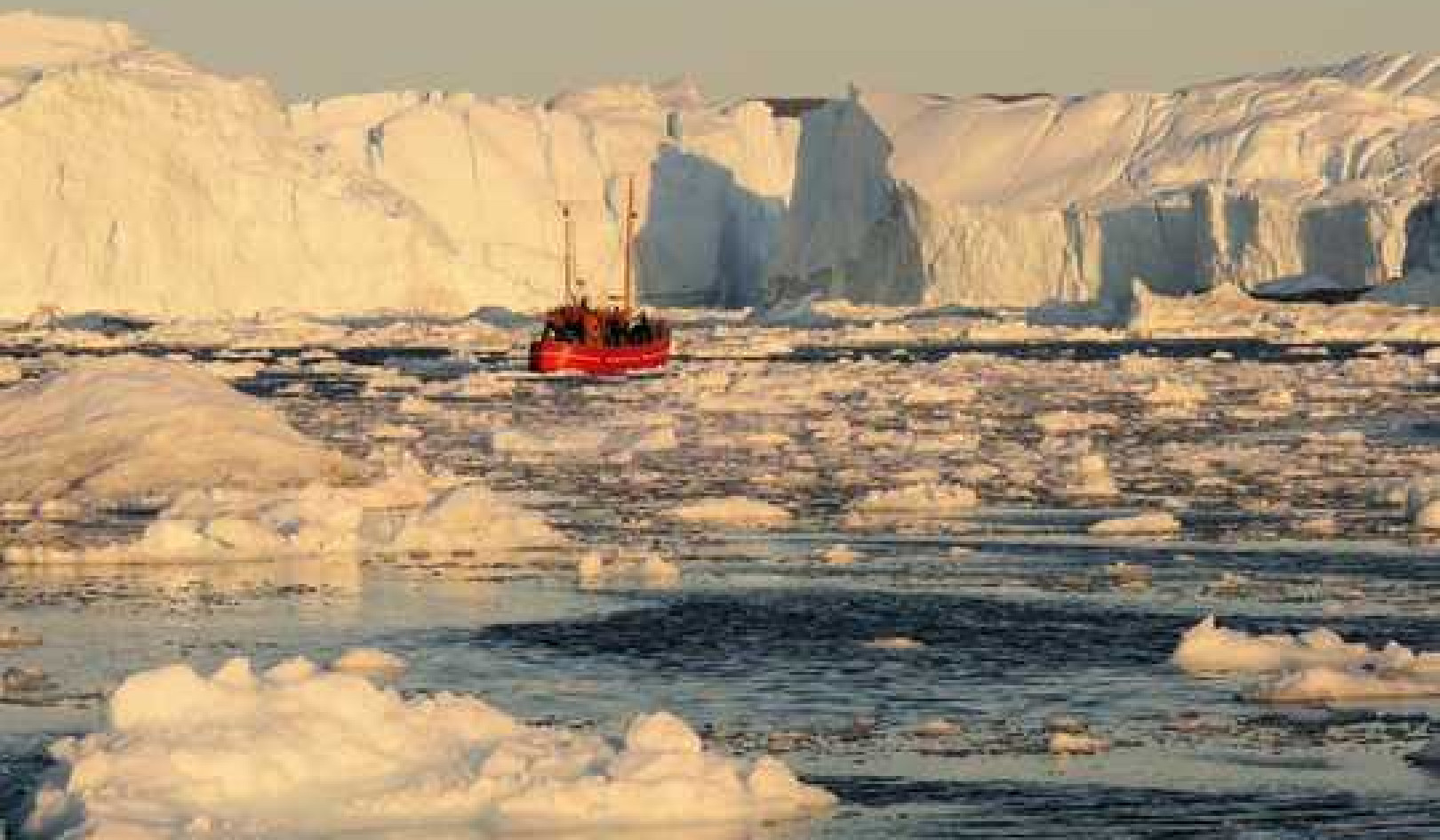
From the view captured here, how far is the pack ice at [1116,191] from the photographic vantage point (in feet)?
265

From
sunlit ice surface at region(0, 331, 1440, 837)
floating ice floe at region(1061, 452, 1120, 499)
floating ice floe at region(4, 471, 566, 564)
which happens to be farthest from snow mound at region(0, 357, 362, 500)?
floating ice floe at region(1061, 452, 1120, 499)

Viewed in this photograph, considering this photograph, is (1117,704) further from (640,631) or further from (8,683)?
(8,683)

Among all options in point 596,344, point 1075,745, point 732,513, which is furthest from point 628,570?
point 596,344

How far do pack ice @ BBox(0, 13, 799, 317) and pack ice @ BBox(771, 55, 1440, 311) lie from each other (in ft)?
38.3

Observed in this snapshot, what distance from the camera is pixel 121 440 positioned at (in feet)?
76.7

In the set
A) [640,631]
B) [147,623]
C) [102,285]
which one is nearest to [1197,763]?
[640,631]

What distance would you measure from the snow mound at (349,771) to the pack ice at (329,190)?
8217cm

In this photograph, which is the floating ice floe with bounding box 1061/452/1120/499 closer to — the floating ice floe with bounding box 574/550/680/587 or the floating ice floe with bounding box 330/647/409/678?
the floating ice floe with bounding box 574/550/680/587

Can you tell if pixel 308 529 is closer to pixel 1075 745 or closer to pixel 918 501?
pixel 918 501

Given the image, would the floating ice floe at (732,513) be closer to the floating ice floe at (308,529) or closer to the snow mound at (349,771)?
the floating ice floe at (308,529)

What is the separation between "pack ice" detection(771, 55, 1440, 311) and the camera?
8088 cm

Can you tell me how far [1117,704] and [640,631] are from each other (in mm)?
3452

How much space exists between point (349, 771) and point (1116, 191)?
264 ft

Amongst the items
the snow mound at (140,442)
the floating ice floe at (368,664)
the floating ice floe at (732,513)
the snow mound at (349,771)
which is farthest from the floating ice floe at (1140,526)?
the snow mound at (349,771)
